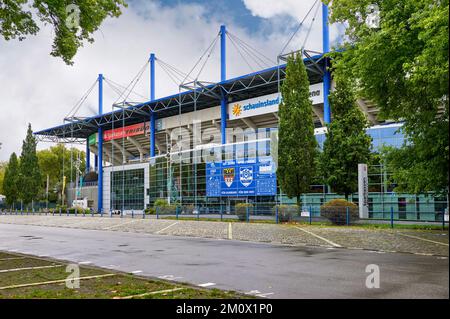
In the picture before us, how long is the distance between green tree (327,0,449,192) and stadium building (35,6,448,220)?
12.0 meters

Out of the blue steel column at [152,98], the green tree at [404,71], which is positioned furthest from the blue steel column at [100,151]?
the green tree at [404,71]

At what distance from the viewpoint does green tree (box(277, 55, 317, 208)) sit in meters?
30.1

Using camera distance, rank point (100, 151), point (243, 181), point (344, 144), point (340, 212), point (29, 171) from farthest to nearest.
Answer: point (100, 151), point (29, 171), point (243, 181), point (344, 144), point (340, 212)

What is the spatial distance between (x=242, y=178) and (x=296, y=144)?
18.3 meters

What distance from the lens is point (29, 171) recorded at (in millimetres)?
75750

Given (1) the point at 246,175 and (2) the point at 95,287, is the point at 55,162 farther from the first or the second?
(2) the point at 95,287

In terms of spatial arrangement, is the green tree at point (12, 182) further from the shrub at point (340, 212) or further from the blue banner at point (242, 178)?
the shrub at point (340, 212)

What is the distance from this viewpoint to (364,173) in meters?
25.0

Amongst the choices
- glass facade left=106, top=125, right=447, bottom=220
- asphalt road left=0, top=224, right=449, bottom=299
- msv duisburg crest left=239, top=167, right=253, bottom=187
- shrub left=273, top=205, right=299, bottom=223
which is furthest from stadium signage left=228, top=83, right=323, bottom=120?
asphalt road left=0, top=224, right=449, bottom=299

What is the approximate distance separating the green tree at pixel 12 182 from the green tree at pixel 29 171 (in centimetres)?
404

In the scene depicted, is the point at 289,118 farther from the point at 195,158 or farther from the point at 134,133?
the point at 134,133

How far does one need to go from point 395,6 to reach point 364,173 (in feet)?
38.9

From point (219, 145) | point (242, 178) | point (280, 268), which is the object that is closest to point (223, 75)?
point (219, 145)
